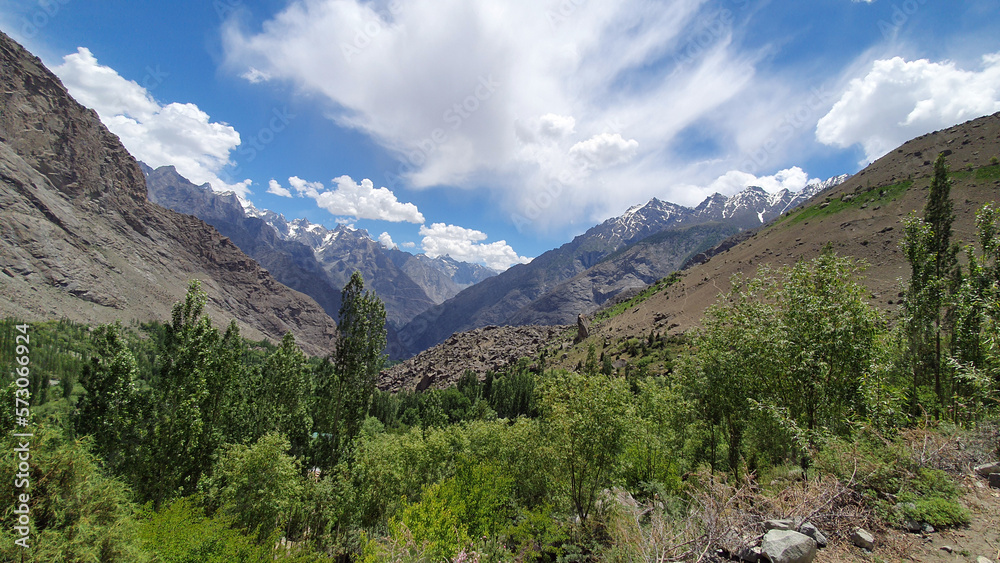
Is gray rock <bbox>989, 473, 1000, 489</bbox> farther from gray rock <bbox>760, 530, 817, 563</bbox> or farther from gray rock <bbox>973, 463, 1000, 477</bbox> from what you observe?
gray rock <bbox>760, 530, 817, 563</bbox>

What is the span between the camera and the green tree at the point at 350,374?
23109 millimetres

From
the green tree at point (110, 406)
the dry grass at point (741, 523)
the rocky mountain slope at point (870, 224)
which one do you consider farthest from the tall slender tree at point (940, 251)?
the rocky mountain slope at point (870, 224)

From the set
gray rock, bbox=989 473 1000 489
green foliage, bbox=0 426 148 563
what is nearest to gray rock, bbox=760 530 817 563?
gray rock, bbox=989 473 1000 489

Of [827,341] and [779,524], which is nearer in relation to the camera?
[779,524]

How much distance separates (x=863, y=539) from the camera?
27.1 ft

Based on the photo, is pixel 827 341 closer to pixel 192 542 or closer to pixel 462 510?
pixel 462 510

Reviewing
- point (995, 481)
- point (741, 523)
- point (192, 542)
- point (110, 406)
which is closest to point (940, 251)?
point (995, 481)

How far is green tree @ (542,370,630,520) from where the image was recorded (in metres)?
17.5

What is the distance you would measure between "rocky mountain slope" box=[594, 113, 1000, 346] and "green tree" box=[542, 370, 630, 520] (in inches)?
3898

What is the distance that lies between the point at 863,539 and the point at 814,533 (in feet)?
2.88

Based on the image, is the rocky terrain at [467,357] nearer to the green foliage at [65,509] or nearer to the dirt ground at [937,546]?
the green foliage at [65,509]

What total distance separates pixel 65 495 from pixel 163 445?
7.95m

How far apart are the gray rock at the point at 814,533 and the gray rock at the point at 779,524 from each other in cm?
21

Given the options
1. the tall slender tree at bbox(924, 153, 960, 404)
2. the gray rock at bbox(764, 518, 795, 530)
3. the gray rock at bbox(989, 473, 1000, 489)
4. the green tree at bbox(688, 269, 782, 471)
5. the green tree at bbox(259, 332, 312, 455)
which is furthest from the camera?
the green tree at bbox(259, 332, 312, 455)
